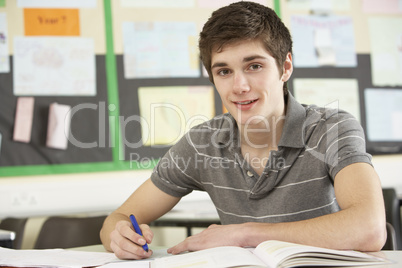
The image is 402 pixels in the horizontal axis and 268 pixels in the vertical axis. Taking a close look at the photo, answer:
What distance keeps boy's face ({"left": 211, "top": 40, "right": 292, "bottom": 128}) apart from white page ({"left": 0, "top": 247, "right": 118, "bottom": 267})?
0.61 metres

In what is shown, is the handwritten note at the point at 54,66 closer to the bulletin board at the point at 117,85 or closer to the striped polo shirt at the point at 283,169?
the bulletin board at the point at 117,85

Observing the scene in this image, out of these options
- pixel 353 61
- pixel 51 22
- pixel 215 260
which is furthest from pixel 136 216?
pixel 353 61

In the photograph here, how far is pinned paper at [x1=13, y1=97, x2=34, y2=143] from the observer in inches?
96.9

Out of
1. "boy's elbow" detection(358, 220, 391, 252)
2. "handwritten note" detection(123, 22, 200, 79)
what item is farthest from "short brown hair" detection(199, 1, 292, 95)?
"handwritten note" detection(123, 22, 200, 79)

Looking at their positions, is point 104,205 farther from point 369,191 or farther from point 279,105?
point 369,191

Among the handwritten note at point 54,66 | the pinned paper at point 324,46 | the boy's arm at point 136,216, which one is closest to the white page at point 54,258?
the boy's arm at point 136,216

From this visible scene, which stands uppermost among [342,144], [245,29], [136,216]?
[245,29]

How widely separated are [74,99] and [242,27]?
1486 mm

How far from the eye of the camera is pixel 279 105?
57.7 inches

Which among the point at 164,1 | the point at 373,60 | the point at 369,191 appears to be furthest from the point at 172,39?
the point at 369,191

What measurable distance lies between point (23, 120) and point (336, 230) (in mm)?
2004

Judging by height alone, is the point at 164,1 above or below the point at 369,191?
above

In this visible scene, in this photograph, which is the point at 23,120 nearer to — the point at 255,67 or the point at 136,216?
the point at 136,216

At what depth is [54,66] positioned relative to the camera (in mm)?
2529
